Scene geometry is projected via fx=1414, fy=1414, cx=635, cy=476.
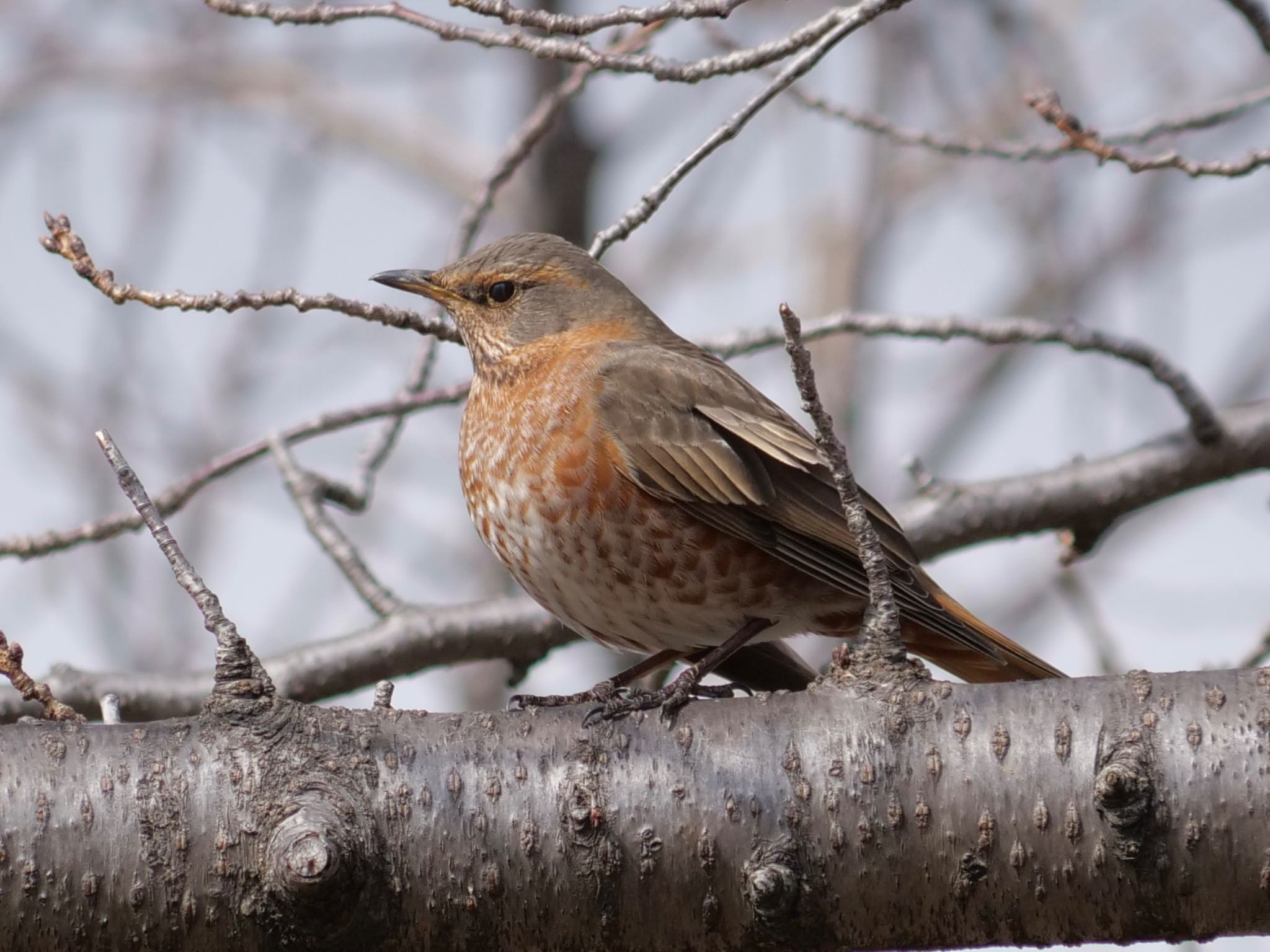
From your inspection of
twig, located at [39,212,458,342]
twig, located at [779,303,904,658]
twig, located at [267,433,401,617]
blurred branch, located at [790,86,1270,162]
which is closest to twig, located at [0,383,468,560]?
twig, located at [267,433,401,617]

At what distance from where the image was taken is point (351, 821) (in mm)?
2404

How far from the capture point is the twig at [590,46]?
121 inches

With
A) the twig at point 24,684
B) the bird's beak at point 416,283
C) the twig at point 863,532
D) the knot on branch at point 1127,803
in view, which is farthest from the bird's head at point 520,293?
the knot on branch at point 1127,803

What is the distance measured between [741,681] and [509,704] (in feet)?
4.01

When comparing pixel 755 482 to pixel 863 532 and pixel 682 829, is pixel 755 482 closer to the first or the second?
pixel 863 532

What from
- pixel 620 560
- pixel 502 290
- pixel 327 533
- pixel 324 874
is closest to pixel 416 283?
pixel 502 290

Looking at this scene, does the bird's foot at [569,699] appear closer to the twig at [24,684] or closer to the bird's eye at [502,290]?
the twig at [24,684]

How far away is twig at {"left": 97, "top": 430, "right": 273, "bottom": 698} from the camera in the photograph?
242 centimetres

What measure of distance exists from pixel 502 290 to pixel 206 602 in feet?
8.51

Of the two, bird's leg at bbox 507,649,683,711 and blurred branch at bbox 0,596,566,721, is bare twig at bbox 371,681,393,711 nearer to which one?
bird's leg at bbox 507,649,683,711

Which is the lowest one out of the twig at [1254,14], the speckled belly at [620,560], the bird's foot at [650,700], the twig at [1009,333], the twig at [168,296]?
the bird's foot at [650,700]

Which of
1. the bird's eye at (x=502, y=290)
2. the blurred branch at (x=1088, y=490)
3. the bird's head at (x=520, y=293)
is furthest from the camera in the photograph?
the bird's eye at (x=502, y=290)

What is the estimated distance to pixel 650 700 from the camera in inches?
111

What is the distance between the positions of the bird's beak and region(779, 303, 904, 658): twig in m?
2.54
